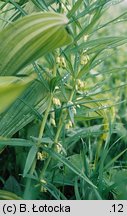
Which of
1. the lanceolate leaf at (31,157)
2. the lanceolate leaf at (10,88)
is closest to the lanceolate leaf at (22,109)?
the lanceolate leaf at (31,157)

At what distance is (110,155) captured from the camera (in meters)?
1.39

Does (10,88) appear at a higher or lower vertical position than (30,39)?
lower

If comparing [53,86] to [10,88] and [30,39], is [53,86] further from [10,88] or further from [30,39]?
[10,88]

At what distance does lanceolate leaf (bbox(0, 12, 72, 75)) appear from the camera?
2.74 feet

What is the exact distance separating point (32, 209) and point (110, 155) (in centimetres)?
45

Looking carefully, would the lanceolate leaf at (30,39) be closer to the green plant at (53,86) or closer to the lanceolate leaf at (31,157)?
the green plant at (53,86)

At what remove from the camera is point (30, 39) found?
902 millimetres

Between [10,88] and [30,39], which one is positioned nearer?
[10,88]

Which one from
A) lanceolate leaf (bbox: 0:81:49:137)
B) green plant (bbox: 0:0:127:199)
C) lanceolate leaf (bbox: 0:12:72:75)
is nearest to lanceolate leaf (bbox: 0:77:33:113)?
green plant (bbox: 0:0:127:199)

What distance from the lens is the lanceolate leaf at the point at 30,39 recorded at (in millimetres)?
834

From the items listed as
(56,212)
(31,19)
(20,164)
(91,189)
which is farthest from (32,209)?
(31,19)

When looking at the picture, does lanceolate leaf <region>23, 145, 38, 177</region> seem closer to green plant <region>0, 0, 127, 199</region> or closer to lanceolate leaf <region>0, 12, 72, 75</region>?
green plant <region>0, 0, 127, 199</region>

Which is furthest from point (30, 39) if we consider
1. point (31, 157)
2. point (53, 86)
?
point (31, 157)

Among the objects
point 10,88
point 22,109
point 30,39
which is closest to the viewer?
point 10,88
